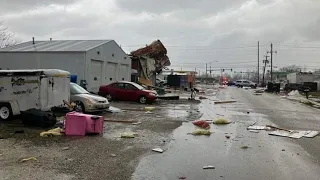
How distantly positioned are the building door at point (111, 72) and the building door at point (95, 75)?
1.85 meters

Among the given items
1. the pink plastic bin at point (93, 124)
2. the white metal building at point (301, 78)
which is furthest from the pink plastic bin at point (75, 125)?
the white metal building at point (301, 78)

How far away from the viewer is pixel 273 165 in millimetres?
7996

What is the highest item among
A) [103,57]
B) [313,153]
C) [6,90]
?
[103,57]

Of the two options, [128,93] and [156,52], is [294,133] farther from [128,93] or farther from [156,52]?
[156,52]

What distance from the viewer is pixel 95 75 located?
103 ft

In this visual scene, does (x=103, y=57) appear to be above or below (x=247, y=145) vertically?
above

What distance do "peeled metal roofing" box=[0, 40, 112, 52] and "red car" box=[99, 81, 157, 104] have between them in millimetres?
5231

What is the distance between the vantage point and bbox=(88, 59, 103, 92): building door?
30.8m

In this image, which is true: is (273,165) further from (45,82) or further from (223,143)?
(45,82)

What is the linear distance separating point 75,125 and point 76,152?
2.46 meters

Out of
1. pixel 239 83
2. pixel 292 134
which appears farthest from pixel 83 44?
pixel 239 83

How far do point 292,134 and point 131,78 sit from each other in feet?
102

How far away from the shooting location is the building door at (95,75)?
101 ft

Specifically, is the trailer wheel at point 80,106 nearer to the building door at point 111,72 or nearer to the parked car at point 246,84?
the building door at point 111,72
